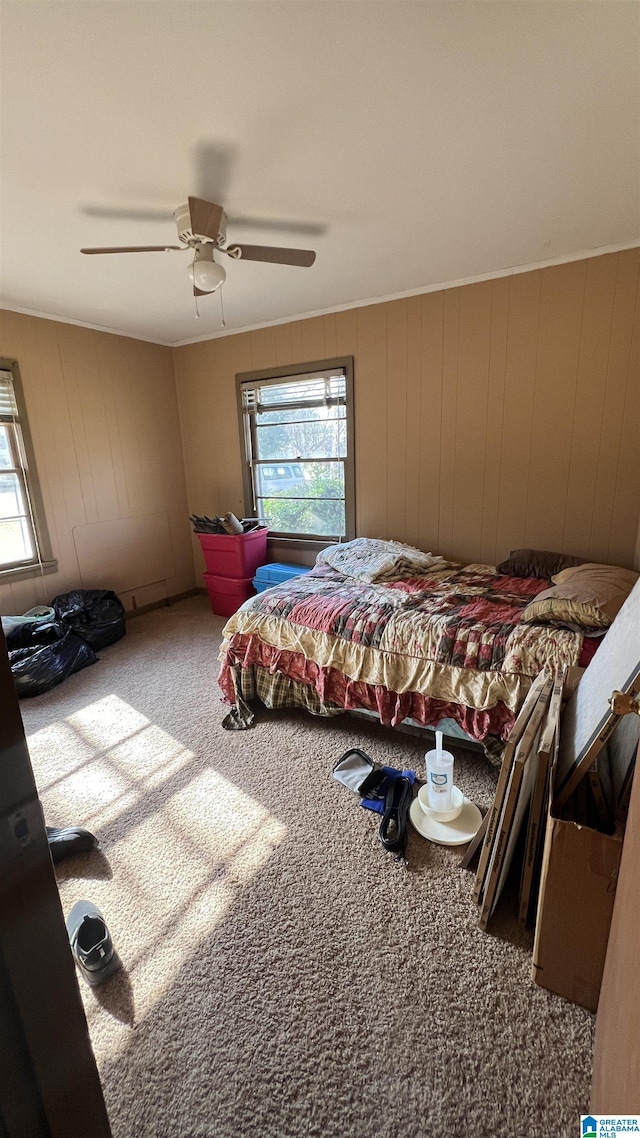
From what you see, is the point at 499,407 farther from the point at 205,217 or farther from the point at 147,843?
the point at 147,843

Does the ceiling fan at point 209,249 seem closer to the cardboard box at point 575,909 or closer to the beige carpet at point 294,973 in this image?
the beige carpet at point 294,973

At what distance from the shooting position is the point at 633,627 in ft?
4.14

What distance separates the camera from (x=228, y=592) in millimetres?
3947

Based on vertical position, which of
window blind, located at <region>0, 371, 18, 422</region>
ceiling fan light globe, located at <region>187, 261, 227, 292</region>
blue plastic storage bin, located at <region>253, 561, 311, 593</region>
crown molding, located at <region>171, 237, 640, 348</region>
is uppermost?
crown molding, located at <region>171, 237, 640, 348</region>

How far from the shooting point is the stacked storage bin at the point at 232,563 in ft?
12.4

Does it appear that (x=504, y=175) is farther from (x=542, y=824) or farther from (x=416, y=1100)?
(x=416, y=1100)

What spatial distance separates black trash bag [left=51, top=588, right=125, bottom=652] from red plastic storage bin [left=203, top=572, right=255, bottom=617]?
783mm

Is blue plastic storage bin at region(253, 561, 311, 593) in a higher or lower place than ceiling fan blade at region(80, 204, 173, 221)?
lower

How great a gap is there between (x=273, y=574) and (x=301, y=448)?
1.12m

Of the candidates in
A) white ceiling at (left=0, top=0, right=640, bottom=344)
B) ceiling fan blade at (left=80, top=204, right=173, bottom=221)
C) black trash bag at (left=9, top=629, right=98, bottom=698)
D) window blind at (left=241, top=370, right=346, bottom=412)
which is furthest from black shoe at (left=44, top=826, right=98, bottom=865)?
window blind at (left=241, top=370, right=346, bottom=412)

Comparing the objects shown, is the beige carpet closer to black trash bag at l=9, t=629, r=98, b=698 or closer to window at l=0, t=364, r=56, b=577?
black trash bag at l=9, t=629, r=98, b=698

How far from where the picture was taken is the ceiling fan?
6.41 feet

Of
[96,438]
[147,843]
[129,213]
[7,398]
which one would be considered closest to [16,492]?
[7,398]

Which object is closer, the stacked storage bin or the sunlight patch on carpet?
the sunlight patch on carpet
